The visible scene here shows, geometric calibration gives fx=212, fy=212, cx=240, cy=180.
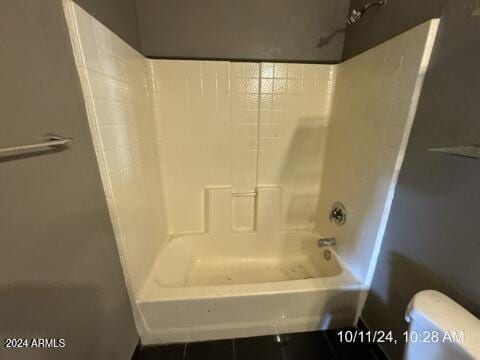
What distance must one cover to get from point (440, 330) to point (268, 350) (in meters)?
0.85

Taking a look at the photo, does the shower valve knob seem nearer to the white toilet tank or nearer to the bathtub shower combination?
the bathtub shower combination

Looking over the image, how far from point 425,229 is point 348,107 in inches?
32.9

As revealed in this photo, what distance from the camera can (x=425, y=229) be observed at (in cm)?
85

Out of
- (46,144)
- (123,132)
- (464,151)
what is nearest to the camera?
(46,144)

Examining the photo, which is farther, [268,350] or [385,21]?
[268,350]

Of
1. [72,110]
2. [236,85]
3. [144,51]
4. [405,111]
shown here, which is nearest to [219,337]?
[72,110]

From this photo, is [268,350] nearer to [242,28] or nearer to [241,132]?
[241,132]

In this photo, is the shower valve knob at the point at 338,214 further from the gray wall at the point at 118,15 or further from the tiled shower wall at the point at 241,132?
the gray wall at the point at 118,15

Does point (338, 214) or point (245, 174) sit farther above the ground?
point (245, 174)

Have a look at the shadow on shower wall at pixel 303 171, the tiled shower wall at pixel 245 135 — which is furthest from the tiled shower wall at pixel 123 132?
the shadow on shower wall at pixel 303 171

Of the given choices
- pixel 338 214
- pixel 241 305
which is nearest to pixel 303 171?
pixel 338 214

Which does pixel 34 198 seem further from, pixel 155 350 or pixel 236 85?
pixel 236 85

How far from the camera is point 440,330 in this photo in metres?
0.60

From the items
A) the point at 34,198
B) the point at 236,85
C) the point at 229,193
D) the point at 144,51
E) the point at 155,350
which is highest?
the point at 144,51
